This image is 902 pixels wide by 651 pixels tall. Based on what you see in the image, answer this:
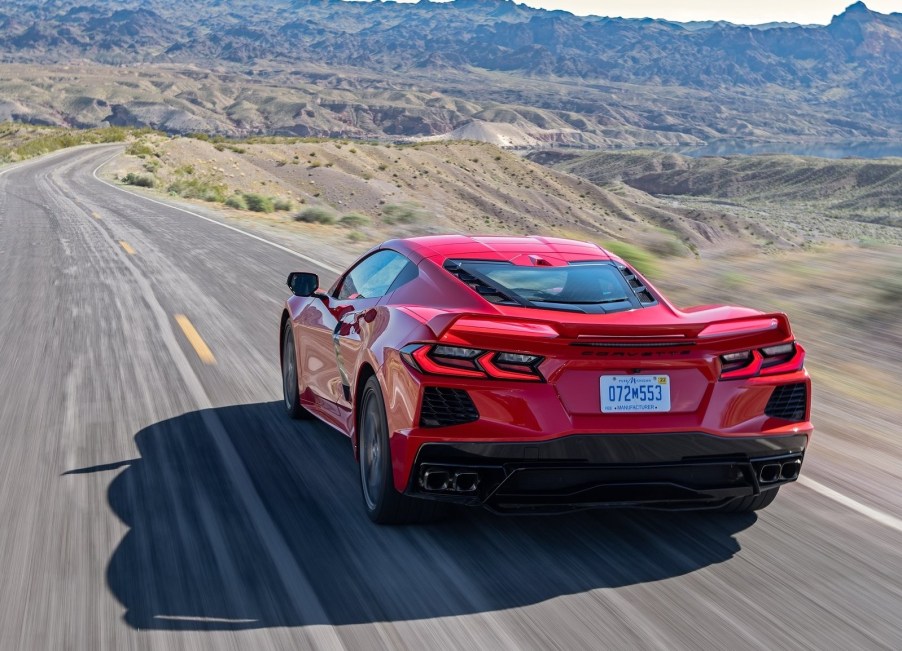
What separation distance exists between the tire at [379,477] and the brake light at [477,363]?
1.57ft

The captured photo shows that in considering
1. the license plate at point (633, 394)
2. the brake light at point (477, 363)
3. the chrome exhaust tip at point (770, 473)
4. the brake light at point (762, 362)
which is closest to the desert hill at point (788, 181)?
the brake light at point (762, 362)

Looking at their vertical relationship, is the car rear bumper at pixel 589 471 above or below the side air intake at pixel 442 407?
below

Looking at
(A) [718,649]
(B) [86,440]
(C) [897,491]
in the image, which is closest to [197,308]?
(B) [86,440]

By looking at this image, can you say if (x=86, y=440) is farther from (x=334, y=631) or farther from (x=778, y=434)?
(x=778, y=434)

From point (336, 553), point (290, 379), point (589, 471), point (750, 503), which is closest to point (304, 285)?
point (290, 379)

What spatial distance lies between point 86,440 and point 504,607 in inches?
140

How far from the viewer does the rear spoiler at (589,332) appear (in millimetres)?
A: 4184

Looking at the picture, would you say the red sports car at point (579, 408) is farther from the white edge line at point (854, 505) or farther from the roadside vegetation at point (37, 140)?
the roadside vegetation at point (37, 140)

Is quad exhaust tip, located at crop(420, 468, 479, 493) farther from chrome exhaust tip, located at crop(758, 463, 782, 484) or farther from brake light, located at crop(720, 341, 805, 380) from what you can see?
chrome exhaust tip, located at crop(758, 463, 782, 484)

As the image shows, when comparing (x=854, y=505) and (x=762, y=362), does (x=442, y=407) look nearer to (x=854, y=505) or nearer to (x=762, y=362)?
(x=762, y=362)

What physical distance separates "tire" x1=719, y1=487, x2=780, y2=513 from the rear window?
41.2 inches

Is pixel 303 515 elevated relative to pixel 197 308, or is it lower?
elevated

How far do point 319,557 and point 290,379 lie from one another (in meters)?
2.85

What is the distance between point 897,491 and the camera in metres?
5.69
